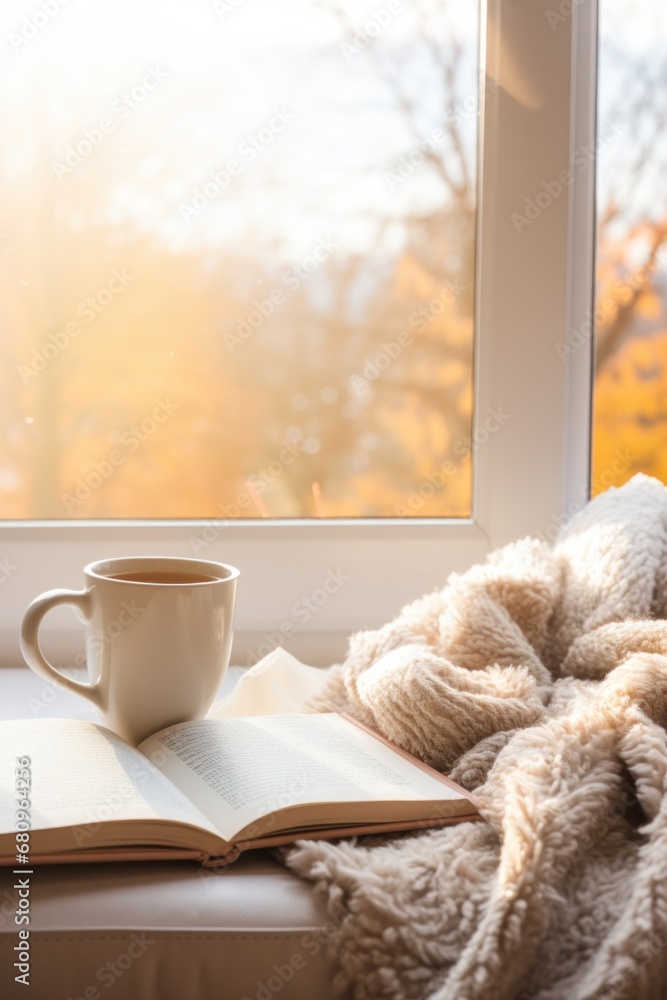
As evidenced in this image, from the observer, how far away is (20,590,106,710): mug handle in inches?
27.0

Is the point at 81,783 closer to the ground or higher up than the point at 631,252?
closer to the ground

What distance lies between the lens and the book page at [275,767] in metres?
0.55

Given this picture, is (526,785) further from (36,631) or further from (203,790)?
(36,631)

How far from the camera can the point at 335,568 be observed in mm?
1073

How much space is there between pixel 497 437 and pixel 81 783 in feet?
2.29

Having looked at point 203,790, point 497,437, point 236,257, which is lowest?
point 203,790

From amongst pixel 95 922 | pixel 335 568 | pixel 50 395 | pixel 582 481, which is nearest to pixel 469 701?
pixel 95 922

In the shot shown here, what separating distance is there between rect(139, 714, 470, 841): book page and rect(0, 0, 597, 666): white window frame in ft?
1.20

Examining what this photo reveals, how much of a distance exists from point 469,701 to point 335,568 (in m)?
0.44

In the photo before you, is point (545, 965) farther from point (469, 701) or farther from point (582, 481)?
point (582, 481)

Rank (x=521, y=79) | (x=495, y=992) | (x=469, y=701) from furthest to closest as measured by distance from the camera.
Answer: (x=521, y=79)
(x=469, y=701)
(x=495, y=992)

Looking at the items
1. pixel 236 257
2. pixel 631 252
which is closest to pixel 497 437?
pixel 631 252

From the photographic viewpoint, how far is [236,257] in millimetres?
1079

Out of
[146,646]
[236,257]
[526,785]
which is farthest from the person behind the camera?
[236,257]
